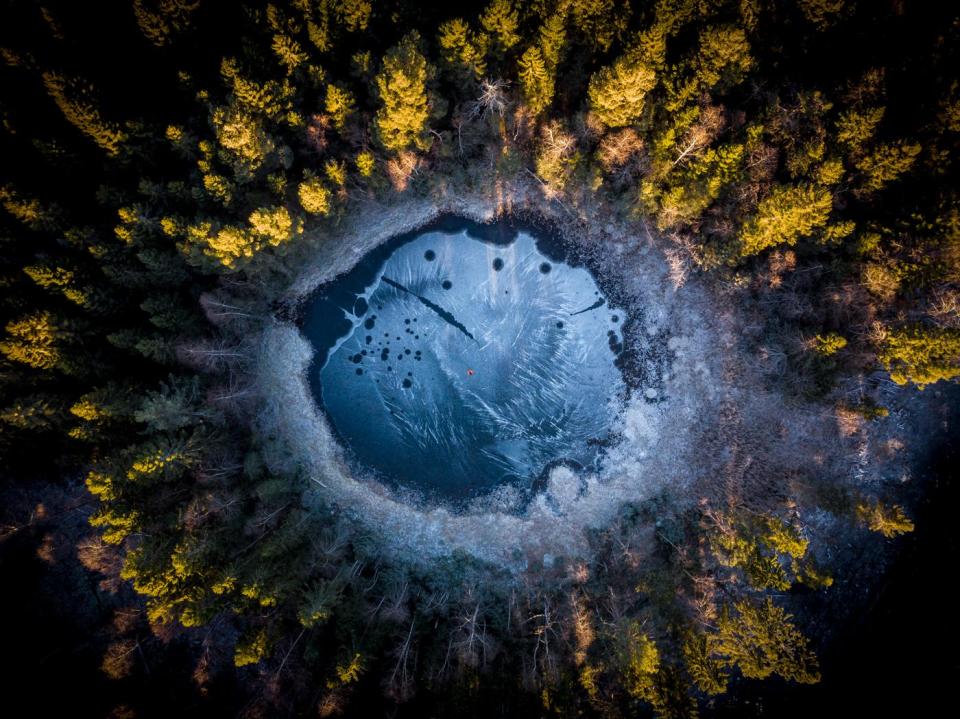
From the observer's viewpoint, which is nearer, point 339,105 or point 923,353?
point 923,353

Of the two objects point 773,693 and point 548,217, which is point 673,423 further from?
point 773,693

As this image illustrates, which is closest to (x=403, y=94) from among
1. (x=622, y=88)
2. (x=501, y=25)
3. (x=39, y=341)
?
(x=501, y=25)

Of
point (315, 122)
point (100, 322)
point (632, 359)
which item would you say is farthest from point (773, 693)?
point (100, 322)

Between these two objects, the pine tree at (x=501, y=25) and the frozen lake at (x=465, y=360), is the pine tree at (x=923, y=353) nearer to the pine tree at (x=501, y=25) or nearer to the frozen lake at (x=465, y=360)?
the frozen lake at (x=465, y=360)

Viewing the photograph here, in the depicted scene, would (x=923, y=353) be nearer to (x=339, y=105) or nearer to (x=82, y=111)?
(x=339, y=105)

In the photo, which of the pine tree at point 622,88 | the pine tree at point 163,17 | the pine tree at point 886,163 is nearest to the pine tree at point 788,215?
the pine tree at point 886,163

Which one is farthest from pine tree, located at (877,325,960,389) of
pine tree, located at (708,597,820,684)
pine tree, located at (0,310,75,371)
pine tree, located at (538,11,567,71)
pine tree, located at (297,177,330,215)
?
pine tree, located at (0,310,75,371)
